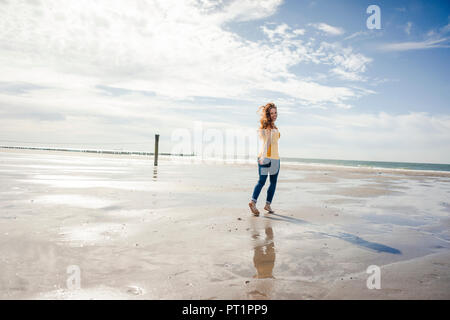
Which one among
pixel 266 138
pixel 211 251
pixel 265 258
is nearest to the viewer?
pixel 265 258

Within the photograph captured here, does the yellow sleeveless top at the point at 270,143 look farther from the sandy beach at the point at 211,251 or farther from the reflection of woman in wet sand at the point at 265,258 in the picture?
the reflection of woman in wet sand at the point at 265,258

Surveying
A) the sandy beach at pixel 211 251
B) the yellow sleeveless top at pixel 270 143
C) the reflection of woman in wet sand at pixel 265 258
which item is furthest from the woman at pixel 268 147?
the reflection of woman in wet sand at pixel 265 258

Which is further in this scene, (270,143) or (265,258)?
(270,143)

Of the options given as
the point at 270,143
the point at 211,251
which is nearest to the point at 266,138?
the point at 270,143

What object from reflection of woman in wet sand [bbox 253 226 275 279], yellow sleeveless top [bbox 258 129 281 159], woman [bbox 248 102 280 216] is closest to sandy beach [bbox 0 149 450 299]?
reflection of woman in wet sand [bbox 253 226 275 279]

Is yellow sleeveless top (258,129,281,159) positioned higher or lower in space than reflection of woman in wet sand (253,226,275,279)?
higher

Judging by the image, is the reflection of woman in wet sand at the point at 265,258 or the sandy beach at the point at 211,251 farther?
the reflection of woman in wet sand at the point at 265,258

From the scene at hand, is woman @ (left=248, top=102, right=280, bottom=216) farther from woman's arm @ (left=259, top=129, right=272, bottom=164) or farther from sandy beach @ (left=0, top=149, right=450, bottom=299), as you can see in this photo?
sandy beach @ (left=0, top=149, right=450, bottom=299)

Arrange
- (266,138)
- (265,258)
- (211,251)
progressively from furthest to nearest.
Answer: (266,138) < (211,251) < (265,258)

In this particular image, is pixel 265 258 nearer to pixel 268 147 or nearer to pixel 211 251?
pixel 211 251

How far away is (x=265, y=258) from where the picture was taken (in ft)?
11.4

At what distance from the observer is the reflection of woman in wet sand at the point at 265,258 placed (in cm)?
300

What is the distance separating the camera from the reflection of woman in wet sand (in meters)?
3.00

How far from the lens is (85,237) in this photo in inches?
158
